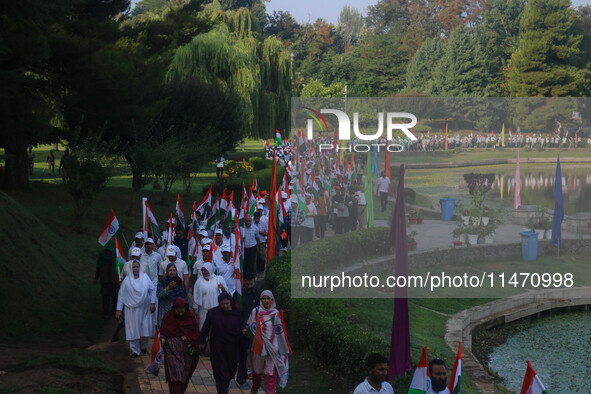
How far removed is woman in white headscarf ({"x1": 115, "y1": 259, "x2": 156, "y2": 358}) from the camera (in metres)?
10.7

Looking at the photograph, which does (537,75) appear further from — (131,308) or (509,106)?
(131,308)

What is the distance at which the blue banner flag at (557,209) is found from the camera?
13.9 meters

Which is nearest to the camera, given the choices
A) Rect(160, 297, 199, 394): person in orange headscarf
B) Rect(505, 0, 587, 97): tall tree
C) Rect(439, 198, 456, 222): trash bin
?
Rect(160, 297, 199, 394): person in orange headscarf

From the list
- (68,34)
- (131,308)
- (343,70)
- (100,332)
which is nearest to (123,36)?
(68,34)

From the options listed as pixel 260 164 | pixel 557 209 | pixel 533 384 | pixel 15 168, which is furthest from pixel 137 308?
pixel 260 164

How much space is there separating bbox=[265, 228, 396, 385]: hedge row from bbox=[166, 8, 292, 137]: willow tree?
17313 mm

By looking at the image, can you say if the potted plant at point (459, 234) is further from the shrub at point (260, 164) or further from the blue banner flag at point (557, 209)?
the shrub at point (260, 164)

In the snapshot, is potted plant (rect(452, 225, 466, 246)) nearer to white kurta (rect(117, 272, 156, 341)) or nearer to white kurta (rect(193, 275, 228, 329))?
white kurta (rect(193, 275, 228, 329))

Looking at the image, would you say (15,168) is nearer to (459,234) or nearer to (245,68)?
(459,234)

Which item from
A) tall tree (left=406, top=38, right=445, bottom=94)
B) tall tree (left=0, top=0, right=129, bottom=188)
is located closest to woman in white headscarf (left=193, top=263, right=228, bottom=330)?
tall tree (left=0, top=0, right=129, bottom=188)

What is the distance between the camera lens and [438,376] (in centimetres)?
668

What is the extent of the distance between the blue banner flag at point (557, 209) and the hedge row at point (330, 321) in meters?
3.62

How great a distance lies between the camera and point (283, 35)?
9106cm

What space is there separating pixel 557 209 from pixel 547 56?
35.3m
